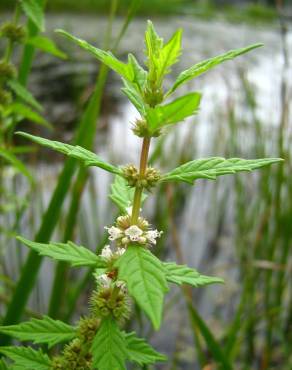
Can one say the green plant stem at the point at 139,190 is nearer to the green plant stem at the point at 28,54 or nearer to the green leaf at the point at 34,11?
the green leaf at the point at 34,11

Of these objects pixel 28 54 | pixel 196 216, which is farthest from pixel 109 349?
pixel 196 216

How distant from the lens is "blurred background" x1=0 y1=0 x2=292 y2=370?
6.03 ft

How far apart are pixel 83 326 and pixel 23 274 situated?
0.48 metres

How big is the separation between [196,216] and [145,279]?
3089 millimetres

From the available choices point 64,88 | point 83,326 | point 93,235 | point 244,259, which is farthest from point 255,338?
point 64,88

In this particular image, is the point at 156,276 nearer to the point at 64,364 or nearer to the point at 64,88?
the point at 64,364

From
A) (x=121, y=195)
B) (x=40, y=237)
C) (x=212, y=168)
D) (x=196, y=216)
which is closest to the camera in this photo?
(x=212, y=168)

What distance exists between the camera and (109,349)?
2.10 ft

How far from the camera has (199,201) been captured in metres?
3.79

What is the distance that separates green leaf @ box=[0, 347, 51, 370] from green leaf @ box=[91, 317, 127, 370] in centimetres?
14

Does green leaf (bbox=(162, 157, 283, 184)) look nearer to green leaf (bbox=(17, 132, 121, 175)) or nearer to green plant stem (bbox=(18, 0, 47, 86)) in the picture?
green leaf (bbox=(17, 132, 121, 175))

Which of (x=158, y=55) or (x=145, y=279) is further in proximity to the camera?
(x=158, y=55)

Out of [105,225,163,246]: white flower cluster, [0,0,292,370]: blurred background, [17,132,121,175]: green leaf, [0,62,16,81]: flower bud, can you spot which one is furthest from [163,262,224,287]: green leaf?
[0,62,16,81]: flower bud

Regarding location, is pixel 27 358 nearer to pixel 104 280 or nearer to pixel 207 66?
pixel 104 280
